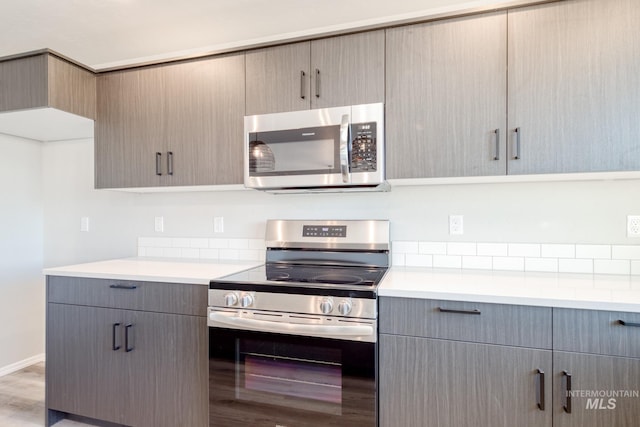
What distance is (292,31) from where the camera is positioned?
2273 millimetres

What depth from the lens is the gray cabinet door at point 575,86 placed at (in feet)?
5.12

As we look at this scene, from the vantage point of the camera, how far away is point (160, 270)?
2033 mm

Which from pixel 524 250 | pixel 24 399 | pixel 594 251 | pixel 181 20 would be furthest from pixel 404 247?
pixel 24 399

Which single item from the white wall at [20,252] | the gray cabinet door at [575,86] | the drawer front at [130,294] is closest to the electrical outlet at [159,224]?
the drawer front at [130,294]

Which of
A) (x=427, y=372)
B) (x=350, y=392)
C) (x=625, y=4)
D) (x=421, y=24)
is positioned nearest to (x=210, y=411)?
(x=350, y=392)

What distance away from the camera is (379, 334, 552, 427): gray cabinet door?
A: 4.60 ft

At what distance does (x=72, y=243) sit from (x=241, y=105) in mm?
1903

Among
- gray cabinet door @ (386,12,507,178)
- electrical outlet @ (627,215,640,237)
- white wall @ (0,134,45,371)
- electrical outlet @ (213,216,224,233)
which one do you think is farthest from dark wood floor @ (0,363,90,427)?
electrical outlet @ (627,215,640,237)

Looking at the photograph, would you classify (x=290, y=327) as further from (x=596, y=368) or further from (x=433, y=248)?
(x=596, y=368)

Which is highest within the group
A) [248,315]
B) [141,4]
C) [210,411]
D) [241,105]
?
[141,4]

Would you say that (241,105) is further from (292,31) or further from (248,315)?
(248,315)

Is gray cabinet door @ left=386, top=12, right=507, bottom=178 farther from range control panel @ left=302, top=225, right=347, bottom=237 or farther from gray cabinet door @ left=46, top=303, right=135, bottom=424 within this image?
gray cabinet door @ left=46, top=303, right=135, bottom=424

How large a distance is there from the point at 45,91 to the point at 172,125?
68cm

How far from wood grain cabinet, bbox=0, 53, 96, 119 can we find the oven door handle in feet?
5.11
